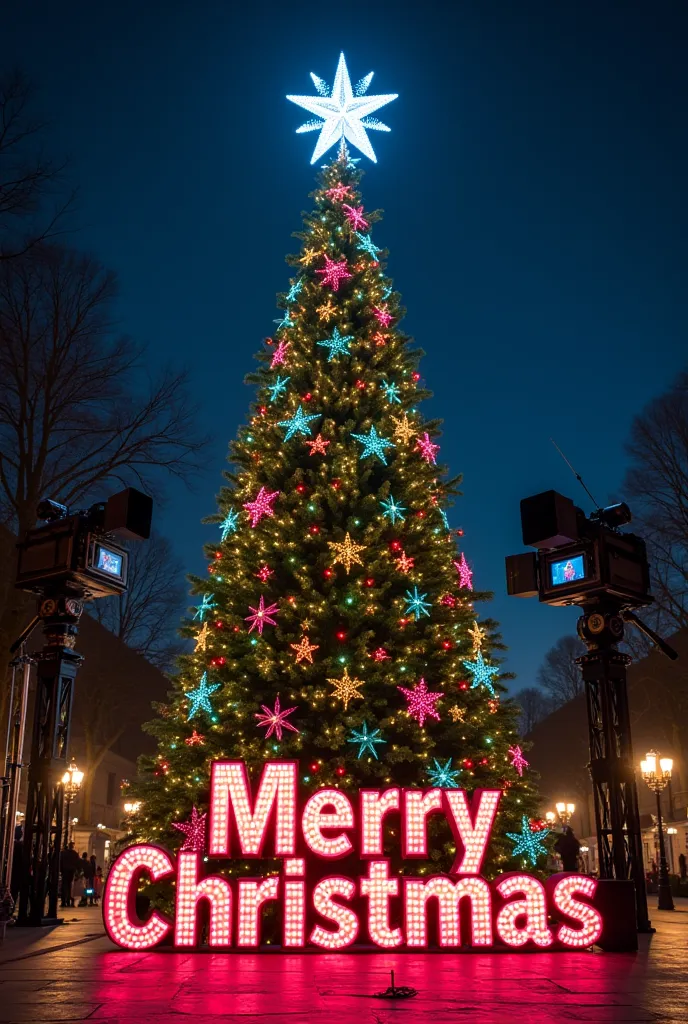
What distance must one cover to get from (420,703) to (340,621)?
172 cm

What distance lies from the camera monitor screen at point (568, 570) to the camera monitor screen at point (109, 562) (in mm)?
6403

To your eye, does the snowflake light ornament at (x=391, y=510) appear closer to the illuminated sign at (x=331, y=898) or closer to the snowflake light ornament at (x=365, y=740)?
Result: the snowflake light ornament at (x=365, y=740)

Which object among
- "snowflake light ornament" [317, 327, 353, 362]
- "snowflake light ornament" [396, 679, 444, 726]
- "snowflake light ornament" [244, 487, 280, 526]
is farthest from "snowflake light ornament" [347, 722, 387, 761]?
"snowflake light ornament" [317, 327, 353, 362]

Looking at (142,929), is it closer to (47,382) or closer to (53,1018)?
(53,1018)

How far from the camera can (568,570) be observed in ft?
39.0

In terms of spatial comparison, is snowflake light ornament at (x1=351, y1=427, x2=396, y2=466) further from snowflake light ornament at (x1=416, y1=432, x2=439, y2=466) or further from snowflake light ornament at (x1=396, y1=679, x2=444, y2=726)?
snowflake light ornament at (x1=396, y1=679, x2=444, y2=726)

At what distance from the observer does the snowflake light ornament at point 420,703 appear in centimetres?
1241

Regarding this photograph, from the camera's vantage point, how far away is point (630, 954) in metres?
9.40

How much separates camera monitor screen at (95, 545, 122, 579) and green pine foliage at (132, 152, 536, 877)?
130cm

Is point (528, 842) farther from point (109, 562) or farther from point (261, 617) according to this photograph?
point (109, 562)

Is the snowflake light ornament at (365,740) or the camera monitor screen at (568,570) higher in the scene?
the camera monitor screen at (568,570)

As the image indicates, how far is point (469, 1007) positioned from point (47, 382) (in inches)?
626

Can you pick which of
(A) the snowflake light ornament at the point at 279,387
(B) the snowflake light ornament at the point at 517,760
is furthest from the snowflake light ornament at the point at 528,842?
(A) the snowflake light ornament at the point at 279,387

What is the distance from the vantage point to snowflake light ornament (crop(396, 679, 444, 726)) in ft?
40.7
